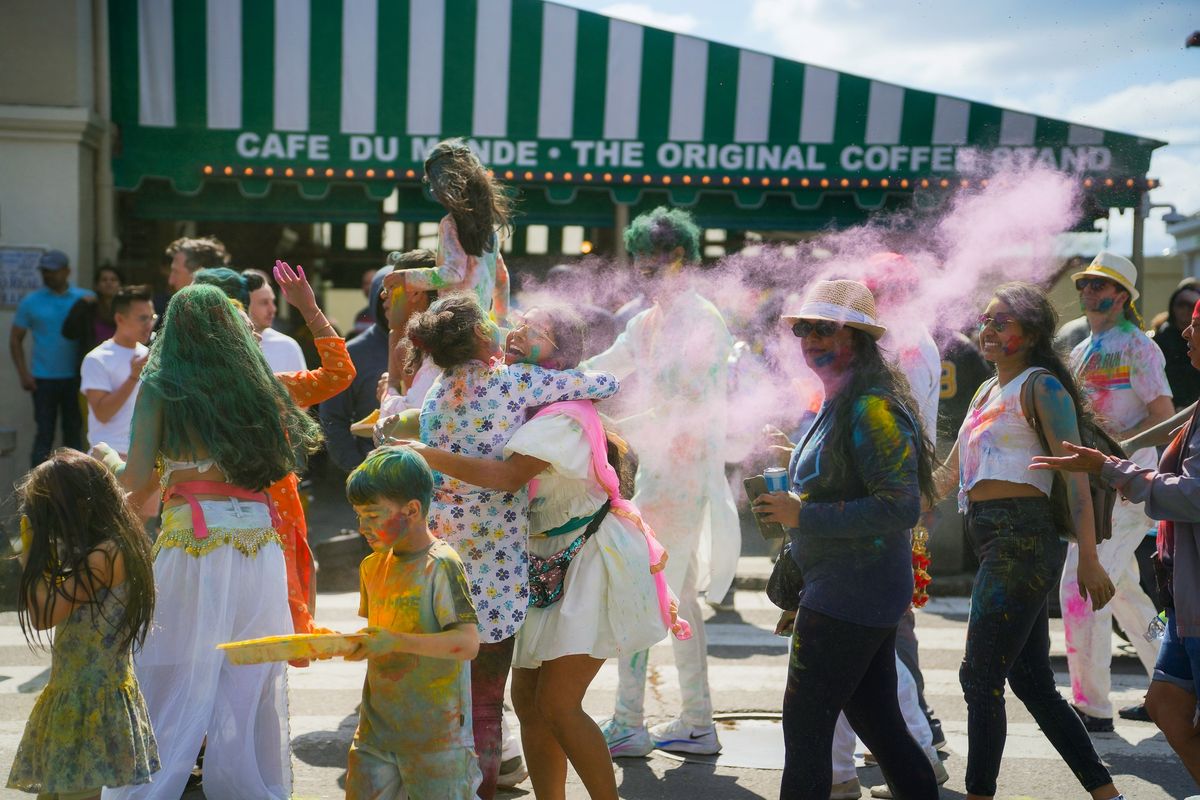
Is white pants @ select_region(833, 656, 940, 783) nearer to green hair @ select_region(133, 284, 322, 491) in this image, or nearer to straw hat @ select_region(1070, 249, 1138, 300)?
straw hat @ select_region(1070, 249, 1138, 300)

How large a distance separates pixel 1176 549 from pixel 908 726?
112 centimetres

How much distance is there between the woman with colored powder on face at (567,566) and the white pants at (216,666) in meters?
0.77

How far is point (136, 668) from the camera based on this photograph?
158 inches

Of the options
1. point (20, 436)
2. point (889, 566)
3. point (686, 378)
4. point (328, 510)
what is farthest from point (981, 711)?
point (20, 436)

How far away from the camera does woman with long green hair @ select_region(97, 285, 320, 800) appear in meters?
4.01

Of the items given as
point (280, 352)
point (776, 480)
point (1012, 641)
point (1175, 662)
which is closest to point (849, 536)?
A: point (776, 480)

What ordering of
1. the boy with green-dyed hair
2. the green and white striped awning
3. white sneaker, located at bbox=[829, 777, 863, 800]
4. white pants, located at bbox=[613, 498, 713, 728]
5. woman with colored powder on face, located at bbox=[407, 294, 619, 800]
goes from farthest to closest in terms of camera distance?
1. the green and white striped awning
2. white pants, located at bbox=[613, 498, 713, 728]
3. white sneaker, located at bbox=[829, 777, 863, 800]
4. woman with colored powder on face, located at bbox=[407, 294, 619, 800]
5. the boy with green-dyed hair

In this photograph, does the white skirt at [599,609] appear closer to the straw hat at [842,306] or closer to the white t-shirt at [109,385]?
the straw hat at [842,306]

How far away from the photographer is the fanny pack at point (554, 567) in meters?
3.99

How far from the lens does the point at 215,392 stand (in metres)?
4.03

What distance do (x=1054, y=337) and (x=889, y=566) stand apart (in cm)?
120

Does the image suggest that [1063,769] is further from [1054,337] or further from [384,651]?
[384,651]

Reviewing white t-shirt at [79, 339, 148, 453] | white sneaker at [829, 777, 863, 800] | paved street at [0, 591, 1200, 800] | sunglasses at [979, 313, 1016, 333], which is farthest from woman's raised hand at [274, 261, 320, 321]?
white sneaker at [829, 777, 863, 800]

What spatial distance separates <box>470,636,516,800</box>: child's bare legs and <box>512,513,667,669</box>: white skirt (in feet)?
0.22
